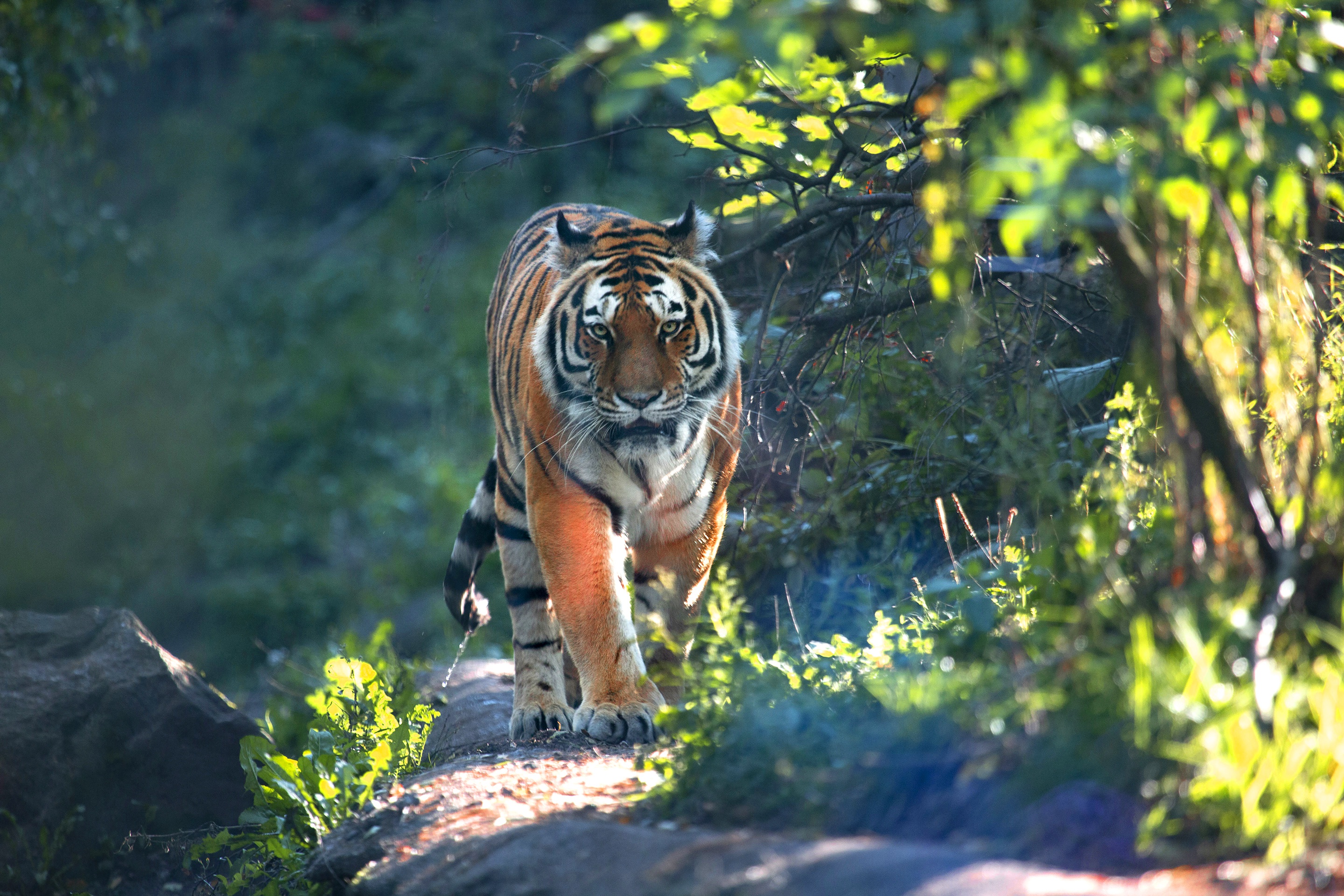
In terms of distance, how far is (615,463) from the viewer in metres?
3.99

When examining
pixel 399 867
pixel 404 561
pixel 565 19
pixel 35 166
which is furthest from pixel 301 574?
Result: pixel 399 867

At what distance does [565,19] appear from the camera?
11.8 m

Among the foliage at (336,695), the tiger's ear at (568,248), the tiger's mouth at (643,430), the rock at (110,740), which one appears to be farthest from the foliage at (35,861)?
the tiger's ear at (568,248)

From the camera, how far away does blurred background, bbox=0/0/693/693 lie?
10.3m

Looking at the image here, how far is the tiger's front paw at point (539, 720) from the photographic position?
4.14 m

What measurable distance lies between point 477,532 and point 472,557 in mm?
118

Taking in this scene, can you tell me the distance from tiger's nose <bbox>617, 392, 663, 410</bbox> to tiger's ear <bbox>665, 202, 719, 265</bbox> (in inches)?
27.5

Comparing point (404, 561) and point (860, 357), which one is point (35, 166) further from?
point (860, 357)

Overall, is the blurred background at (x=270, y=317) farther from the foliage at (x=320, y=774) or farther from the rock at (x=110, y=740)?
the foliage at (x=320, y=774)

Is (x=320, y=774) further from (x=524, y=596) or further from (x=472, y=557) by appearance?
(x=472, y=557)

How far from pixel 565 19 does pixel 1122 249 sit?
10.5m

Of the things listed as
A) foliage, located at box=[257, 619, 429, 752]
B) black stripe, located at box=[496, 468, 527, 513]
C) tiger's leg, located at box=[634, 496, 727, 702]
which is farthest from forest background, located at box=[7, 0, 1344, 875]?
foliage, located at box=[257, 619, 429, 752]

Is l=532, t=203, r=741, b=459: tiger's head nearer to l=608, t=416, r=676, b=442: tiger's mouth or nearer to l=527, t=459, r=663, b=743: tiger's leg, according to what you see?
l=608, t=416, r=676, b=442: tiger's mouth

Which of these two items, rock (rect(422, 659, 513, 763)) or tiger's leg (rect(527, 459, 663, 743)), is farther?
rock (rect(422, 659, 513, 763))
